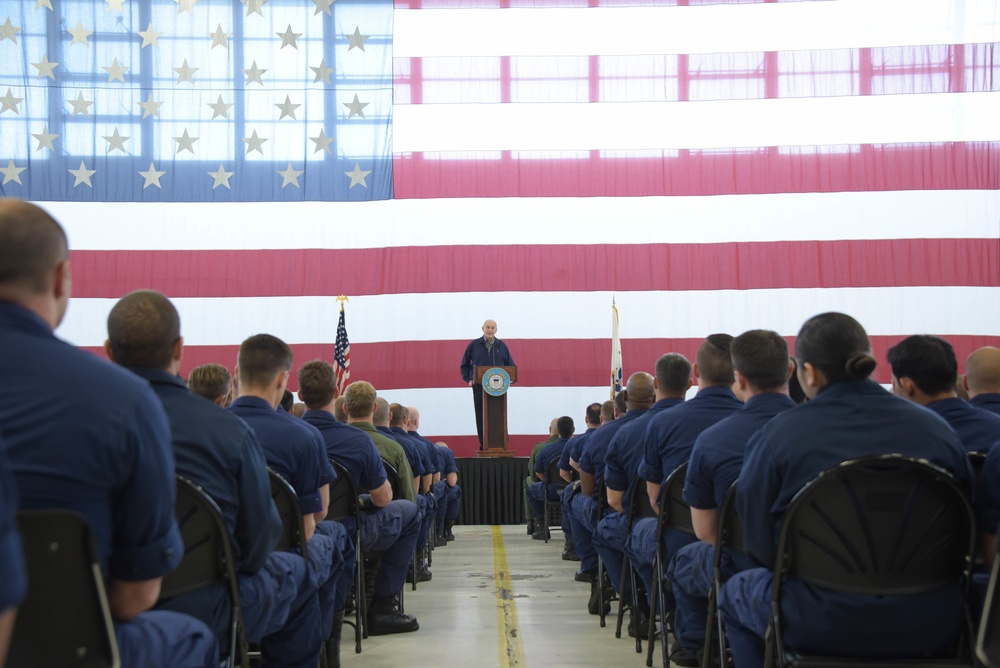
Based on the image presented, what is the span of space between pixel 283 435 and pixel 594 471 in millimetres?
2126

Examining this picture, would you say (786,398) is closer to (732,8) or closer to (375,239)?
(375,239)

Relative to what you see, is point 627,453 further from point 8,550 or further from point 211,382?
point 8,550

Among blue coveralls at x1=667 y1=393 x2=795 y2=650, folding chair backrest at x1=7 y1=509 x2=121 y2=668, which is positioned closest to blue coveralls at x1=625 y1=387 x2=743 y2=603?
blue coveralls at x1=667 y1=393 x2=795 y2=650

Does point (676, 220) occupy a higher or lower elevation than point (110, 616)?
higher

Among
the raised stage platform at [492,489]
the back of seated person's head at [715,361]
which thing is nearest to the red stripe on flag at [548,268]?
the raised stage platform at [492,489]

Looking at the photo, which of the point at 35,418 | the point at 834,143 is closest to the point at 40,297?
the point at 35,418

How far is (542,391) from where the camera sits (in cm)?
1002

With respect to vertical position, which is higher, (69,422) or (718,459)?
(69,422)

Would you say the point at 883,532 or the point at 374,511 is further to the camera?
the point at 374,511

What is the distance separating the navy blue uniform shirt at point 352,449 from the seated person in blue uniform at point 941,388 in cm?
189

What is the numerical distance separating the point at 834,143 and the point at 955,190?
4.41 feet

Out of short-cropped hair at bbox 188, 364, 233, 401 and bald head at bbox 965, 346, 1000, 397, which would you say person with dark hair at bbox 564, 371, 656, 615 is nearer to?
bald head at bbox 965, 346, 1000, 397

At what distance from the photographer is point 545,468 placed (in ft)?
23.1

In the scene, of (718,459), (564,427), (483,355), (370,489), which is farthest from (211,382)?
(483,355)
